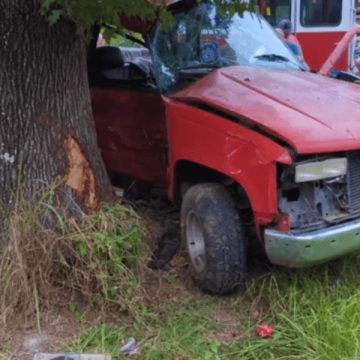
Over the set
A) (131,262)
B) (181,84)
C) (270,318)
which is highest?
(181,84)

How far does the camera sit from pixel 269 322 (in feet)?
13.1

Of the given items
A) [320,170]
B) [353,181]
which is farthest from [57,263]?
[353,181]

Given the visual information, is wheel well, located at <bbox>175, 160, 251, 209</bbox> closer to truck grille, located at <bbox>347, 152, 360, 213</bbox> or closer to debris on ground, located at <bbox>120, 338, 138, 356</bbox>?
truck grille, located at <bbox>347, 152, 360, 213</bbox>

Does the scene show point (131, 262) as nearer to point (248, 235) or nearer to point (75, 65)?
point (248, 235)

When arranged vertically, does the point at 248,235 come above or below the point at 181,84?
below

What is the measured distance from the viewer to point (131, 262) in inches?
164

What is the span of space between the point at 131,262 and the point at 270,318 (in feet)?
3.01

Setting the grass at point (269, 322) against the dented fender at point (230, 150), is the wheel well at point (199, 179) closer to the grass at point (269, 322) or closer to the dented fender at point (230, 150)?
the dented fender at point (230, 150)

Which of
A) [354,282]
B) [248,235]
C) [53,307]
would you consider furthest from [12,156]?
[354,282]

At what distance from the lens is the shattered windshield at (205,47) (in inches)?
195

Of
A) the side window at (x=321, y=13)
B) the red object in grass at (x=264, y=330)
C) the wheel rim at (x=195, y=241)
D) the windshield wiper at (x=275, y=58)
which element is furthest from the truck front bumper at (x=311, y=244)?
the side window at (x=321, y=13)

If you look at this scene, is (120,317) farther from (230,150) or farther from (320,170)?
(320,170)

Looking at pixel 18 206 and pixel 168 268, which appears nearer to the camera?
pixel 18 206

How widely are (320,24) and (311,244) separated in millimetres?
8670
